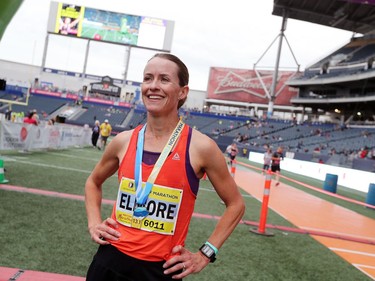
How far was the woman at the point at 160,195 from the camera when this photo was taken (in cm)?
186

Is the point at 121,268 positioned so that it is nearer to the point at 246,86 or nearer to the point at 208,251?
the point at 208,251

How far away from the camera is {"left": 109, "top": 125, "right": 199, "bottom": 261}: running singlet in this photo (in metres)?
1.87

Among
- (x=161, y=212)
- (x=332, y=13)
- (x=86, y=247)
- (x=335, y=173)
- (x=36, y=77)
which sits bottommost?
(x=86, y=247)

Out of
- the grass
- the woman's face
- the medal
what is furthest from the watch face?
the grass

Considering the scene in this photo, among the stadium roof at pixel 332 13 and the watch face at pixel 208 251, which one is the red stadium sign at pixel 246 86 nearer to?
the stadium roof at pixel 332 13

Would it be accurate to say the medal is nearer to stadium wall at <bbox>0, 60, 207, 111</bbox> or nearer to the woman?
the woman

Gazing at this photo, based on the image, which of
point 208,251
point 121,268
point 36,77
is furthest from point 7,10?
point 36,77

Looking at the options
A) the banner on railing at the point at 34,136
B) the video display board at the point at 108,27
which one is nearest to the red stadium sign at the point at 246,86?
the video display board at the point at 108,27

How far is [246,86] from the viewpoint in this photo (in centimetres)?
7150

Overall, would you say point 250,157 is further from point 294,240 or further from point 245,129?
point 294,240

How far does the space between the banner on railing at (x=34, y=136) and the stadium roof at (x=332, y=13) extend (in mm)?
39494

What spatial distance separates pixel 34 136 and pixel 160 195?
14992 millimetres

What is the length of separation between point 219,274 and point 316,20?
56489mm

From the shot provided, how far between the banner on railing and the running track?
21.4 ft
